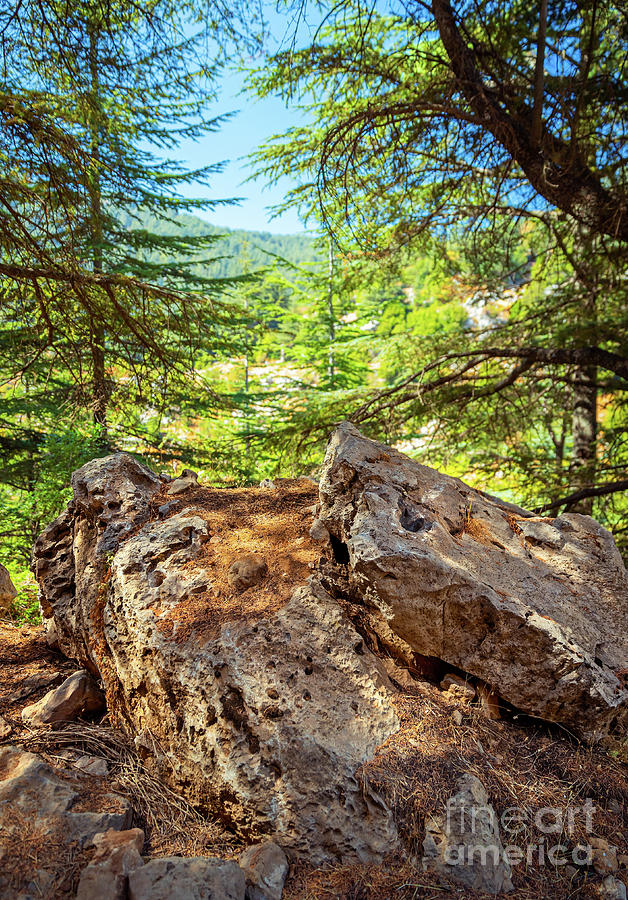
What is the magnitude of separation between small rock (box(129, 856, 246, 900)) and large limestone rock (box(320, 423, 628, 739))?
122 cm

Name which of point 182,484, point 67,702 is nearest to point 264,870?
point 67,702

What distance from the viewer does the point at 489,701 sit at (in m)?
2.49

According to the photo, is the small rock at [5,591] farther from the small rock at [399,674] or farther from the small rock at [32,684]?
the small rock at [399,674]

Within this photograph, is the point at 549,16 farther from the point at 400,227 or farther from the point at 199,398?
the point at 199,398

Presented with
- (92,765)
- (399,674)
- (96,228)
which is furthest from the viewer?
(96,228)

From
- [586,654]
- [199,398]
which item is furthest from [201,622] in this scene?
[199,398]

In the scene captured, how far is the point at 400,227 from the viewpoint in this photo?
521 centimetres

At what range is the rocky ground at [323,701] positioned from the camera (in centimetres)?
186

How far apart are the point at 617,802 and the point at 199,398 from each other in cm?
706

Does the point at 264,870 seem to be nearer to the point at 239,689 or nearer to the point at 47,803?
the point at 239,689

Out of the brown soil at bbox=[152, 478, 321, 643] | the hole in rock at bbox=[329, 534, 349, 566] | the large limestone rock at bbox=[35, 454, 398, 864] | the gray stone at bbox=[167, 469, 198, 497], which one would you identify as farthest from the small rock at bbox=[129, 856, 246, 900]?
the gray stone at bbox=[167, 469, 198, 497]

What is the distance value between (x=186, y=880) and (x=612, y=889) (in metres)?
1.59

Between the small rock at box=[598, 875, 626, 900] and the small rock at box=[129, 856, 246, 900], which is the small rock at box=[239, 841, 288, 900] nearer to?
the small rock at box=[129, 856, 246, 900]

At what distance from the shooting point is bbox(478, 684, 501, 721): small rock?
2.45m
